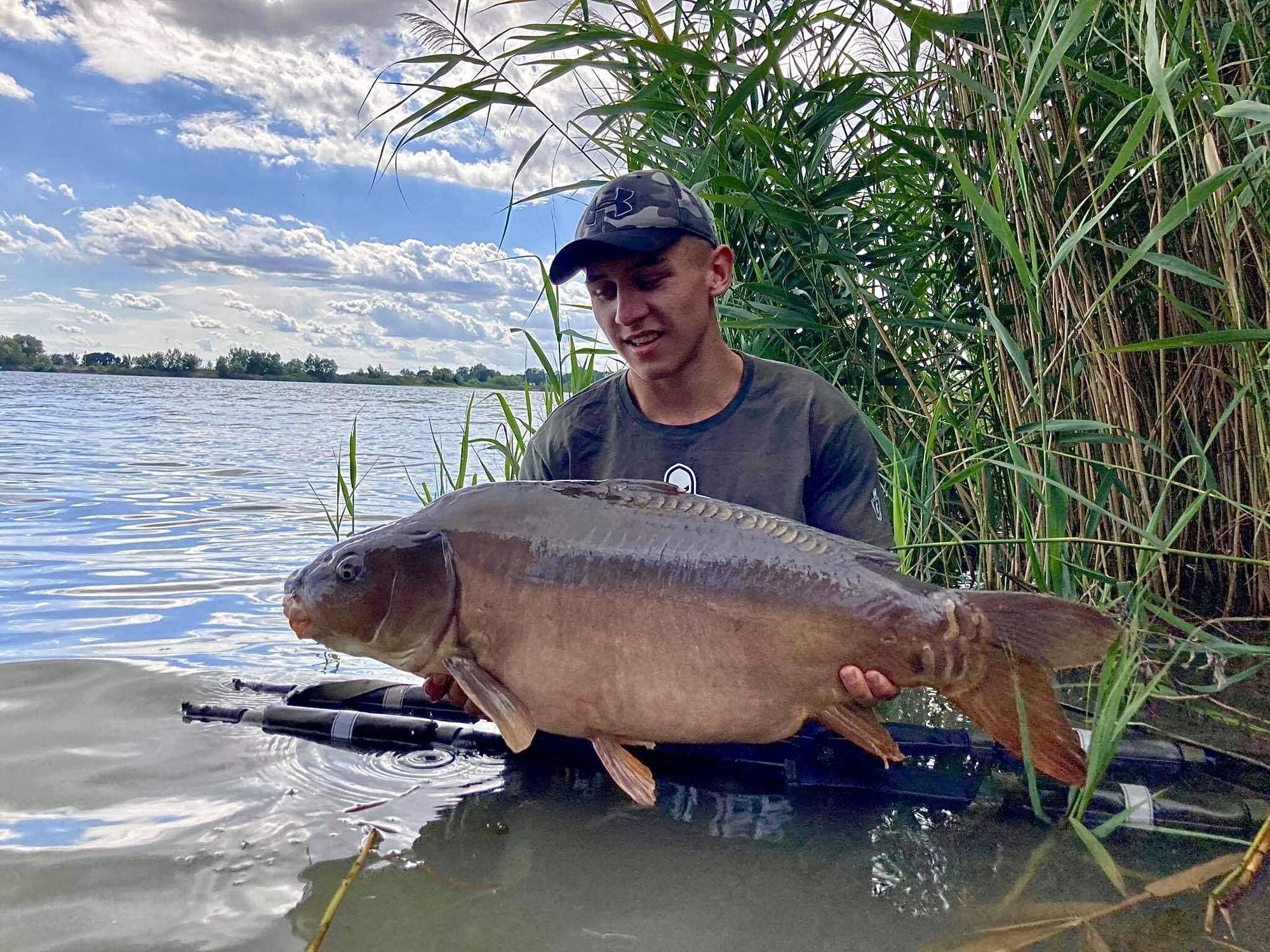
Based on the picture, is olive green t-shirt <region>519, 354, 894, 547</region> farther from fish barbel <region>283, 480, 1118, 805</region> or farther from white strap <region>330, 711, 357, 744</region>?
white strap <region>330, 711, 357, 744</region>

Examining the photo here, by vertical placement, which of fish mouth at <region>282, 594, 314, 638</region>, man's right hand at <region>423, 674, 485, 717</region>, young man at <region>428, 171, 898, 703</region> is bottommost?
man's right hand at <region>423, 674, 485, 717</region>

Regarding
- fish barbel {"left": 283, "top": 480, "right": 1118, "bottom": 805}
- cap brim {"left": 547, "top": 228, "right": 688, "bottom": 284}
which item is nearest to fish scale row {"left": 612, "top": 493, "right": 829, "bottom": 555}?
fish barbel {"left": 283, "top": 480, "right": 1118, "bottom": 805}

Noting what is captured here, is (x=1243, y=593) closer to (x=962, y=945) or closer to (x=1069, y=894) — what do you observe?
(x=1069, y=894)

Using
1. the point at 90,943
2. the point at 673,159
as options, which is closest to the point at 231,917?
the point at 90,943

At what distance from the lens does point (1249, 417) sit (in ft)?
8.63

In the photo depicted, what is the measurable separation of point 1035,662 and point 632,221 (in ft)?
5.04

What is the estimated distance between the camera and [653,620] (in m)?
1.80

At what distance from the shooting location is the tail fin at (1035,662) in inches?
63.2

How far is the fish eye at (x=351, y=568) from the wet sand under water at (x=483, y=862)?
1.70 ft

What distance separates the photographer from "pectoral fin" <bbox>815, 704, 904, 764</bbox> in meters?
1.76

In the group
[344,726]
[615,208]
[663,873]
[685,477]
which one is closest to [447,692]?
[344,726]

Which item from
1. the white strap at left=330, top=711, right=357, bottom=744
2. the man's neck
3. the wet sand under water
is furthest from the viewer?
the man's neck

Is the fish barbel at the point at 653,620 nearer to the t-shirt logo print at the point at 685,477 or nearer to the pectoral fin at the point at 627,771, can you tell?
the pectoral fin at the point at 627,771

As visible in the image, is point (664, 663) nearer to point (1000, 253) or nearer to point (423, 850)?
point (423, 850)
